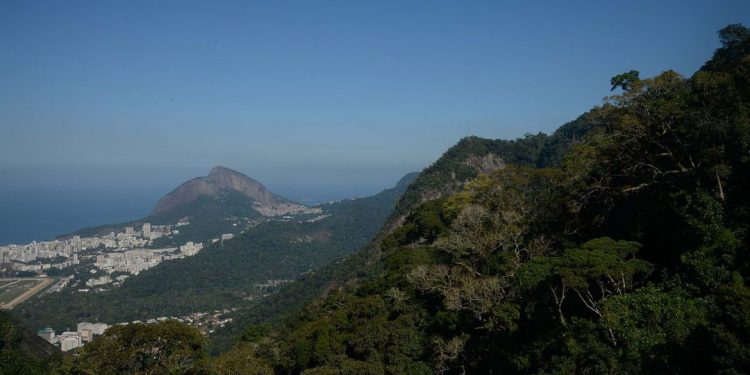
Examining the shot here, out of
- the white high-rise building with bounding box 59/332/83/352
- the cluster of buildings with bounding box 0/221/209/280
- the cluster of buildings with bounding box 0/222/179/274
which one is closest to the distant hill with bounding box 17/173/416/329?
the cluster of buildings with bounding box 0/221/209/280

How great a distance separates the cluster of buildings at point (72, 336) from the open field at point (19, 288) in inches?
652

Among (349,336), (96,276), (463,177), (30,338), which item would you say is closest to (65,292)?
(96,276)

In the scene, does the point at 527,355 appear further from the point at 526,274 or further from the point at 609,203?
the point at 609,203

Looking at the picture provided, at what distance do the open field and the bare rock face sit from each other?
7492 centimetres

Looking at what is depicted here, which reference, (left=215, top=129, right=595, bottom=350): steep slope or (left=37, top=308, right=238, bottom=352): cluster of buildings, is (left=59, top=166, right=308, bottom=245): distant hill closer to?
(left=37, top=308, right=238, bottom=352): cluster of buildings

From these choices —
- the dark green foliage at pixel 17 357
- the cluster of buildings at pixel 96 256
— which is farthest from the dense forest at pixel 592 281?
the cluster of buildings at pixel 96 256

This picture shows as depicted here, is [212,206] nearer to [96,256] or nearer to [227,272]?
[96,256]

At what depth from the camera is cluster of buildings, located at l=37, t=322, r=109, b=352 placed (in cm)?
4088

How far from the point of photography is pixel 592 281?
34.6ft

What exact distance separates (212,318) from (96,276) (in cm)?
3375

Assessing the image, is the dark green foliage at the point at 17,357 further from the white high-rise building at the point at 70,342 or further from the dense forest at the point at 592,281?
the white high-rise building at the point at 70,342

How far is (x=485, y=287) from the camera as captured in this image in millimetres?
12789

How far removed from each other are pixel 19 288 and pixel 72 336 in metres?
32.9

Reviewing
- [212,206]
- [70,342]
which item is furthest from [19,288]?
[212,206]
